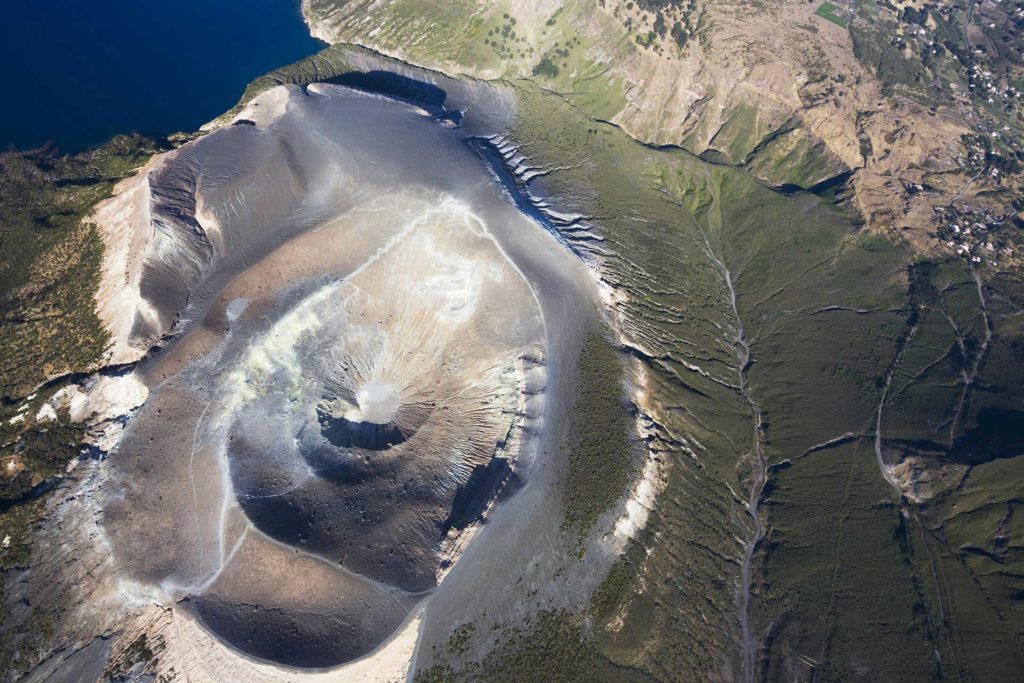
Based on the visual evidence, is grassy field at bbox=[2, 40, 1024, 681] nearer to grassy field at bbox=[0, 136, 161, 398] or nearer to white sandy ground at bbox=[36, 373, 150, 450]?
grassy field at bbox=[0, 136, 161, 398]

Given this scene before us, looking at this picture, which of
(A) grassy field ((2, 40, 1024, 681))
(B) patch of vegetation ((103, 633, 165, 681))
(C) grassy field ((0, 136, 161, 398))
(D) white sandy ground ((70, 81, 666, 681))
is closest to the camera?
(B) patch of vegetation ((103, 633, 165, 681))

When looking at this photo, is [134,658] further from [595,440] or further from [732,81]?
[732,81]

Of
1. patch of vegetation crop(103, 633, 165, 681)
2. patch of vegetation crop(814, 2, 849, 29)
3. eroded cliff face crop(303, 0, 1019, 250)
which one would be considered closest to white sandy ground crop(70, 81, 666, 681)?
patch of vegetation crop(103, 633, 165, 681)

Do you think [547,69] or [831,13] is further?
[831,13]

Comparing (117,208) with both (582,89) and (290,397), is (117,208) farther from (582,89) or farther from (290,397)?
(582,89)

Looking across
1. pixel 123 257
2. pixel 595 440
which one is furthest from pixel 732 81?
pixel 123 257

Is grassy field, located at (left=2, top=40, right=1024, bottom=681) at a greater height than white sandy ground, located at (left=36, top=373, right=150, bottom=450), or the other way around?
white sandy ground, located at (left=36, top=373, right=150, bottom=450)

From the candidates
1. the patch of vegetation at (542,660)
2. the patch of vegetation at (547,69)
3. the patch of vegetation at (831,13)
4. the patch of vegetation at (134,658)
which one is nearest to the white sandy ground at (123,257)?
the patch of vegetation at (134,658)
